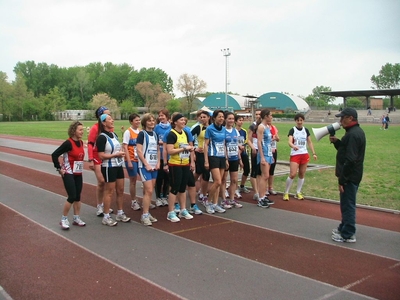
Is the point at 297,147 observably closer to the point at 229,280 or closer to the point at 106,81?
the point at 229,280

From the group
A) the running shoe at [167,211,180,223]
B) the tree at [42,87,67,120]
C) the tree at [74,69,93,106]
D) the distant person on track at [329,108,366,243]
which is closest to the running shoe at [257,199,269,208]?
the running shoe at [167,211,180,223]

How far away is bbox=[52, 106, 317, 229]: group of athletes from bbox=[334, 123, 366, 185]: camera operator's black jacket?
2458 millimetres

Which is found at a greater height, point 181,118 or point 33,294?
point 181,118

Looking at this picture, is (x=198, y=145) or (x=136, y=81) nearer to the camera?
(x=198, y=145)

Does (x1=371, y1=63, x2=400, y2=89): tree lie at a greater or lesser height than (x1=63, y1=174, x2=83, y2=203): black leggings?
greater

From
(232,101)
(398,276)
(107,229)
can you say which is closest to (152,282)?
(107,229)

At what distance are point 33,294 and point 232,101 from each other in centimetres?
9891

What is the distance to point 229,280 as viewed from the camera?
15.6 feet

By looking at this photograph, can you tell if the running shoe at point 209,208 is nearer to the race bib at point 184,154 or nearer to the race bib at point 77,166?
the race bib at point 184,154

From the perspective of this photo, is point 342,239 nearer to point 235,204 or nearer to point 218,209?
point 218,209

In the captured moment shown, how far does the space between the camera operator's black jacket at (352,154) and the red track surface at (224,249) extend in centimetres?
105

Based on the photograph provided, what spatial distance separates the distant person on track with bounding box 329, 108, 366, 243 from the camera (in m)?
5.98

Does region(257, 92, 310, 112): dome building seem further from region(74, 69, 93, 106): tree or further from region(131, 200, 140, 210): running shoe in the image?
region(131, 200, 140, 210): running shoe

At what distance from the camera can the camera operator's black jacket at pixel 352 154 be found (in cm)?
596
